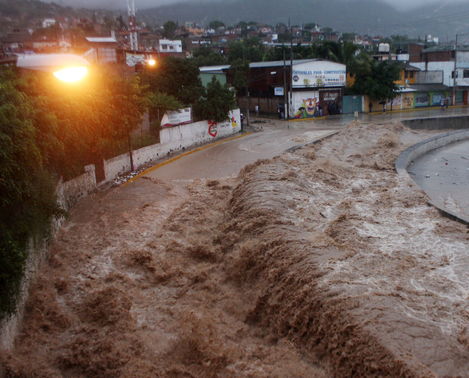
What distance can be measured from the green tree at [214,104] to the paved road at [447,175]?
11.1 meters

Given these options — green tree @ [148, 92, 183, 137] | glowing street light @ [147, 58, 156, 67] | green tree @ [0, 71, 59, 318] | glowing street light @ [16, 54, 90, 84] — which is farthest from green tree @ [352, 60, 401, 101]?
green tree @ [0, 71, 59, 318]

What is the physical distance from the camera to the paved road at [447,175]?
1592 centimetres

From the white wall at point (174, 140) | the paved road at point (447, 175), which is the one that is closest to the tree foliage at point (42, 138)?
the white wall at point (174, 140)

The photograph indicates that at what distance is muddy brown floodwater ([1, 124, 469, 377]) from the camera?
24.1ft

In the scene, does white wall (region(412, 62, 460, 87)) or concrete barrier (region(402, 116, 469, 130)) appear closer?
concrete barrier (region(402, 116, 469, 130))

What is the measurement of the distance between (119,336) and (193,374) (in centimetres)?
168

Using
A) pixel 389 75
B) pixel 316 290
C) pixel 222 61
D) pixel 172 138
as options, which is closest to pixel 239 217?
pixel 316 290

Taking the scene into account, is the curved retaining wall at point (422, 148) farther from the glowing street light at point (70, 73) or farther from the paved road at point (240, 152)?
the glowing street light at point (70, 73)

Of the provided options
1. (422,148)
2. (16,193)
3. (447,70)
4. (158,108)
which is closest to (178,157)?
(158,108)

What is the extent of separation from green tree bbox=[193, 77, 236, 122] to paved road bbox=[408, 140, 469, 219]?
11.1 m

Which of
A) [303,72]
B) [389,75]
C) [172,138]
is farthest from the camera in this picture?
[389,75]

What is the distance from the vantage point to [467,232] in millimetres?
11930

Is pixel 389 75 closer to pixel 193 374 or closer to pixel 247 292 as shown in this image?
pixel 247 292

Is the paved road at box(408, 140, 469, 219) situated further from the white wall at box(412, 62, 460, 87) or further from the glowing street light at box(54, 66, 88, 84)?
the white wall at box(412, 62, 460, 87)
